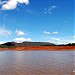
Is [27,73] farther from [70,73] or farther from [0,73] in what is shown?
[70,73]

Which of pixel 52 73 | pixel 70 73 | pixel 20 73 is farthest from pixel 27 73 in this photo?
pixel 70 73

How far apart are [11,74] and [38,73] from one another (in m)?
2.81

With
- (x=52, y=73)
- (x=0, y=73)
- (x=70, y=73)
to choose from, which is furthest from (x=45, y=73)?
(x=0, y=73)

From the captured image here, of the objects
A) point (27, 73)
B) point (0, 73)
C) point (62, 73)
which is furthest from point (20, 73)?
point (62, 73)

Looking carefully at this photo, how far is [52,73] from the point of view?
21031 mm

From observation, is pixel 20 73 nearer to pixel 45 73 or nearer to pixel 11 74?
pixel 11 74

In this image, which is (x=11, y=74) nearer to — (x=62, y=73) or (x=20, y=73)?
(x=20, y=73)

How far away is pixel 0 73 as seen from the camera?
21719 millimetres

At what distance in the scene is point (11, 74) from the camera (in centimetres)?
2103

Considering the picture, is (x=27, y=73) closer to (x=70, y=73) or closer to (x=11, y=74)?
(x=11, y=74)

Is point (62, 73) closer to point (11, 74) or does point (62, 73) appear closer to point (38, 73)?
point (38, 73)

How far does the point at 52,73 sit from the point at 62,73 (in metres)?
1.05

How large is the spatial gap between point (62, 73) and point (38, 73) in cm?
252

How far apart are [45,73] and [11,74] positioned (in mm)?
3529
